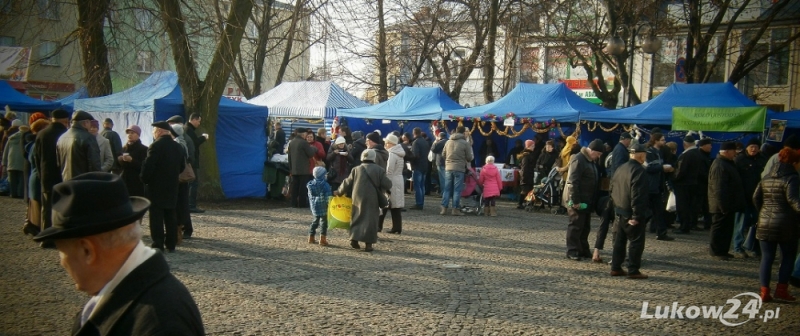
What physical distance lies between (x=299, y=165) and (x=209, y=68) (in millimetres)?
2874

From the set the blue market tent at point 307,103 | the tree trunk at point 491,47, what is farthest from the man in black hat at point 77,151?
the tree trunk at point 491,47

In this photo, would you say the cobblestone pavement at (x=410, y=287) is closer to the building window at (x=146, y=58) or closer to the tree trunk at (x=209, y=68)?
the tree trunk at (x=209, y=68)

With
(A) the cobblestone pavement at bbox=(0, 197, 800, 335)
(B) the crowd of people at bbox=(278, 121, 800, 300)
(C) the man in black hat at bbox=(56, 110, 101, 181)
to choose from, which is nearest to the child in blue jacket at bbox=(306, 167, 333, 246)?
(B) the crowd of people at bbox=(278, 121, 800, 300)

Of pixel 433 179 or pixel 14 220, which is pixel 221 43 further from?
pixel 433 179

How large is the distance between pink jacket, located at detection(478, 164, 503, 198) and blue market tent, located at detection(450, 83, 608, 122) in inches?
146

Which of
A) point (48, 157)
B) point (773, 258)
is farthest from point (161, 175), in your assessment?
point (773, 258)

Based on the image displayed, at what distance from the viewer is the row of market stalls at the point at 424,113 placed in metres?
16.5

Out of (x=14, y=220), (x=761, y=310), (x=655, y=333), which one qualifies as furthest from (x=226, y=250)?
(x=761, y=310)

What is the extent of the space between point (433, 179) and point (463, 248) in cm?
1026

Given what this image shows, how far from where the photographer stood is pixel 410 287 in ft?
25.8

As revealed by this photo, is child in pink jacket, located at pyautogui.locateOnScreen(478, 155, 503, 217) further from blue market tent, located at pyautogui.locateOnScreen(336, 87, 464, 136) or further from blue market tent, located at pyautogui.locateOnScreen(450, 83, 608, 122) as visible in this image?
blue market tent, located at pyautogui.locateOnScreen(336, 87, 464, 136)

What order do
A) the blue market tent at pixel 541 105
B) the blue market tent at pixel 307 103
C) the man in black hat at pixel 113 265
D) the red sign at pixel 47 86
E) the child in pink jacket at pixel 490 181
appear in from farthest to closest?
the red sign at pixel 47 86 → the blue market tent at pixel 307 103 → the blue market tent at pixel 541 105 → the child in pink jacket at pixel 490 181 → the man in black hat at pixel 113 265

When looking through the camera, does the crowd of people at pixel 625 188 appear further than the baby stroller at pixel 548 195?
No

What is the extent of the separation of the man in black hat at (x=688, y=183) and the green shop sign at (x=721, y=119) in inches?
41.1
